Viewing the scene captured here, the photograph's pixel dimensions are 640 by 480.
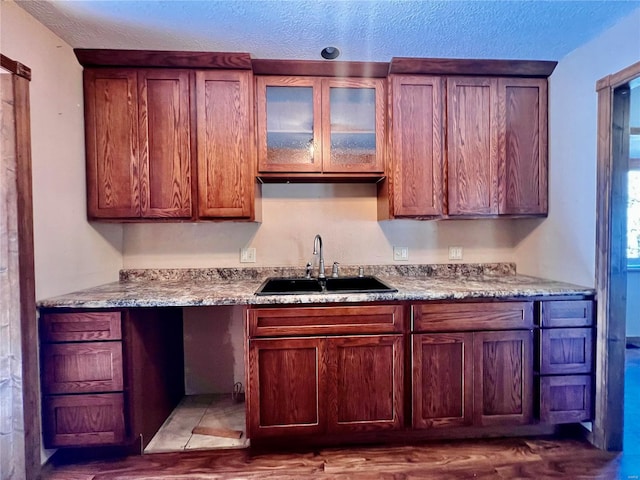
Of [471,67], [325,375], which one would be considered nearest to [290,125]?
[471,67]

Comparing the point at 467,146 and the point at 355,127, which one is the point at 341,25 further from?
the point at 467,146

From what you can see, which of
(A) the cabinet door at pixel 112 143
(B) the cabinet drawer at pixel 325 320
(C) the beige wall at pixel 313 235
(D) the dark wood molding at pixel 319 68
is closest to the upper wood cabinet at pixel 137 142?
(A) the cabinet door at pixel 112 143

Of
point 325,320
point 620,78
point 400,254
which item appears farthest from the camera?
point 400,254

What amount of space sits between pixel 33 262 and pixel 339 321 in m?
1.58

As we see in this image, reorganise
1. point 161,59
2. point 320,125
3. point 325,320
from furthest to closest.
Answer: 1. point 320,125
2. point 161,59
3. point 325,320

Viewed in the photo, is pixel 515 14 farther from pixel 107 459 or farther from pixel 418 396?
pixel 107 459

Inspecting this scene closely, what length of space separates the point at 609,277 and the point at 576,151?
77cm

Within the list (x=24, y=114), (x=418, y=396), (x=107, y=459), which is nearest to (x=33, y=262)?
(x=24, y=114)

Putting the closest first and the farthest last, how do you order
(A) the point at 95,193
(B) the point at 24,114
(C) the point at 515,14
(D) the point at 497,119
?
(B) the point at 24,114 → (C) the point at 515,14 → (A) the point at 95,193 → (D) the point at 497,119

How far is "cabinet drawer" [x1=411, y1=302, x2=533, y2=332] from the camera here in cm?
172

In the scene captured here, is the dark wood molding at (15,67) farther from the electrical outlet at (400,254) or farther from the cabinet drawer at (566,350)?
the cabinet drawer at (566,350)

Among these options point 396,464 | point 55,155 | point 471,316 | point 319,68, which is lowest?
point 396,464

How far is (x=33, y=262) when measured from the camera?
1503 mm

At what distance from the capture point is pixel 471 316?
→ 174cm
